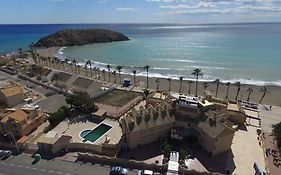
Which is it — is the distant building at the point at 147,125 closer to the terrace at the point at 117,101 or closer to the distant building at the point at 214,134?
the distant building at the point at 214,134

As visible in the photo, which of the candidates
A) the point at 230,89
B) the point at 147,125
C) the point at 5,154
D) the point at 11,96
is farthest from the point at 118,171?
the point at 230,89

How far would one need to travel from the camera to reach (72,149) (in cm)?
4509

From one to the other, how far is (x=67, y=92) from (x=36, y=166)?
33252mm

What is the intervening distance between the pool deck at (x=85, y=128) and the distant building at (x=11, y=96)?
19084mm

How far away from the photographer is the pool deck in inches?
1901

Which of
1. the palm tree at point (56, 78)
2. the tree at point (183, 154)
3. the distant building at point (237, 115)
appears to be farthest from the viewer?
the palm tree at point (56, 78)

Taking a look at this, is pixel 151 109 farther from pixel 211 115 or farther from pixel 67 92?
pixel 67 92

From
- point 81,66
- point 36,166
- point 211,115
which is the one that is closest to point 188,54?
point 81,66

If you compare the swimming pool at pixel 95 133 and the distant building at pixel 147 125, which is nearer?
the distant building at pixel 147 125

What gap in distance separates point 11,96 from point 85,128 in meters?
25.3

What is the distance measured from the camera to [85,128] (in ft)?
173

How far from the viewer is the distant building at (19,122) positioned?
4909 centimetres

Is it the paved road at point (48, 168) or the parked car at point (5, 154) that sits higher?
the parked car at point (5, 154)

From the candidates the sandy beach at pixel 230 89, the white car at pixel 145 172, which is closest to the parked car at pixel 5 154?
the white car at pixel 145 172
